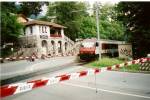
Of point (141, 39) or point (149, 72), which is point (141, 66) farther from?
point (141, 39)

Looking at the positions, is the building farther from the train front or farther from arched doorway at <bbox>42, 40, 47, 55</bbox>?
the train front

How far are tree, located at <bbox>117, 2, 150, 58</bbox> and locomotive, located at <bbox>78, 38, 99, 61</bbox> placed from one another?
→ 5.59 meters

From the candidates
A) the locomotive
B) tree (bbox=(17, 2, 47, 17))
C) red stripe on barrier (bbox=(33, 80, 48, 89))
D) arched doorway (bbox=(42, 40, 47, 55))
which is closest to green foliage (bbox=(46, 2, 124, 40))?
arched doorway (bbox=(42, 40, 47, 55))

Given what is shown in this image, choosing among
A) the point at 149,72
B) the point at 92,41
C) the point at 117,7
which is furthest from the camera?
the point at 92,41

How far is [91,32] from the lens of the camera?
56.3 metres

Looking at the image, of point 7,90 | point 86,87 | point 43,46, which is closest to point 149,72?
point 86,87

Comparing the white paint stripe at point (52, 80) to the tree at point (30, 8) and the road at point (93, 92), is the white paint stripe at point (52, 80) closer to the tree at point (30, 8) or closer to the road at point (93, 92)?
the road at point (93, 92)

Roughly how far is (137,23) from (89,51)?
8220mm

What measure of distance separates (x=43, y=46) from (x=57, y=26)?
7671 millimetres

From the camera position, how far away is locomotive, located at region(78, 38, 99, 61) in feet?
107

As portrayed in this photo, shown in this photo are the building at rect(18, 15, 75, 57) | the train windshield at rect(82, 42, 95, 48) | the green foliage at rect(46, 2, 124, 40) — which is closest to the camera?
the train windshield at rect(82, 42, 95, 48)

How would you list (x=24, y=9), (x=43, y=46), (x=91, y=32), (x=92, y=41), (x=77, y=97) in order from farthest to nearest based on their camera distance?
(x=91, y=32)
(x=43, y=46)
(x=92, y=41)
(x=24, y=9)
(x=77, y=97)

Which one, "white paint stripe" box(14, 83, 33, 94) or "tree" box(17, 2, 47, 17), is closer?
"white paint stripe" box(14, 83, 33, 94)

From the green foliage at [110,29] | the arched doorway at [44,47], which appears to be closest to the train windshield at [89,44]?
the arched doorway at [44,47]
